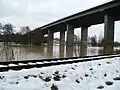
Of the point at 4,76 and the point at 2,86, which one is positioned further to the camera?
the point at 4,76

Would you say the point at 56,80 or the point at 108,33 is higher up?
the point at 108,33

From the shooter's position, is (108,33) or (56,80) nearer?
(56,80)

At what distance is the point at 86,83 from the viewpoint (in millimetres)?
5250

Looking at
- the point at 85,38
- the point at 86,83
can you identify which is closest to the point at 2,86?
the point at 86,83

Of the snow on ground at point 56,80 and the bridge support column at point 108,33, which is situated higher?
the bridge support column at point 108,33

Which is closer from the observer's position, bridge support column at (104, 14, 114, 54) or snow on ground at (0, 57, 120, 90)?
snow on ground at (0, 57, 120, 90)

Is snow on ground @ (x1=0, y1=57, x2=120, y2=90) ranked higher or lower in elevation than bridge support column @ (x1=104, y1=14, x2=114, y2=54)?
lower

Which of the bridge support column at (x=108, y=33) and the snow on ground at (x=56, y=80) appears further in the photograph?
the bridge support column at (x=108, y=33)

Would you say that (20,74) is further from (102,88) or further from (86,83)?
(102,88)

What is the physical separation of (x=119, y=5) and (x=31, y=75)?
19.7 meters

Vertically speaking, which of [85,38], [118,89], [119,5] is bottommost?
[118,89]

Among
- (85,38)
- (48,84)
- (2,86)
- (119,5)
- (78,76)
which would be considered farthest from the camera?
(85,38)

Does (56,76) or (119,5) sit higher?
(119,5)

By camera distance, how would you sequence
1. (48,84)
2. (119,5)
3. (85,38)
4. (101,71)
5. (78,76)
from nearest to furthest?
(48,84)
(78,76)
(101,71)
(119,5)
(85,38)
